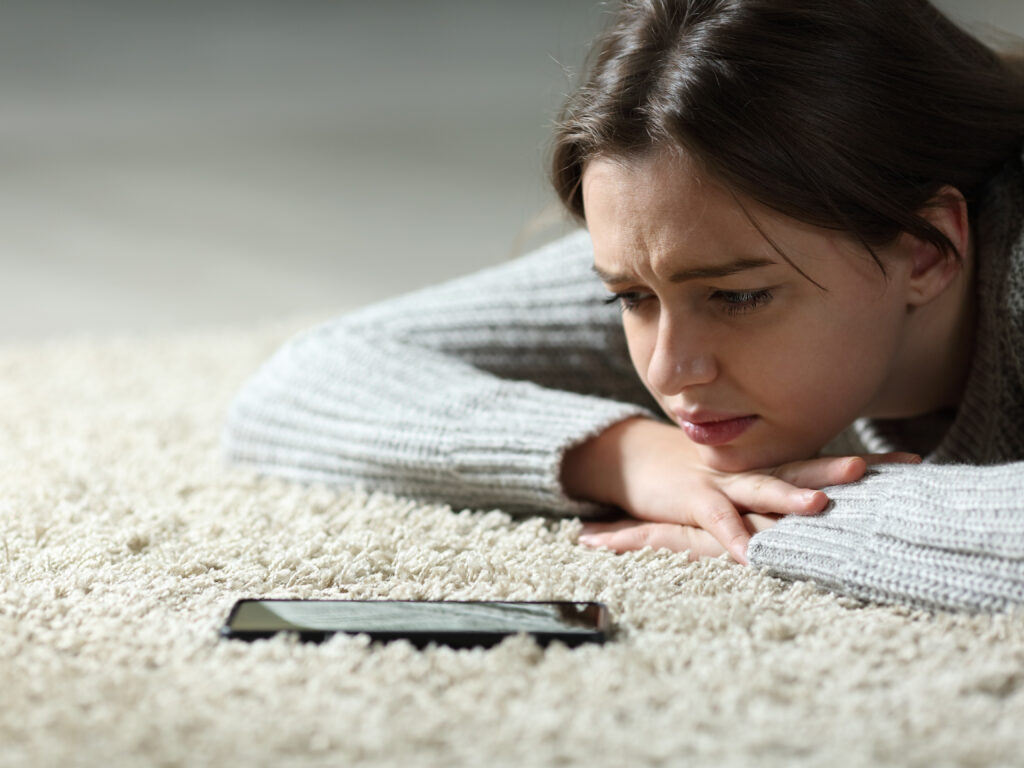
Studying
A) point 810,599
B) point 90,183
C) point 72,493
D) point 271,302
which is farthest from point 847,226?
point 90,183

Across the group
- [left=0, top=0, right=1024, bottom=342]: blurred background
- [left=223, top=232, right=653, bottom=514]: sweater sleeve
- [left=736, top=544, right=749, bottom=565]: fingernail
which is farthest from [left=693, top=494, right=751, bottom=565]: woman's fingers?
[left=0, top=0, right=1024, bottom=342]: blurred background

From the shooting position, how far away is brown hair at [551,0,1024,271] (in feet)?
2.43

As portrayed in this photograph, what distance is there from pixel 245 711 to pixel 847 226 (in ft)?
1.65

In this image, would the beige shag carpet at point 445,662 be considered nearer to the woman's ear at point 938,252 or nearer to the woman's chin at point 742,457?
the woman's chin at point 742,457

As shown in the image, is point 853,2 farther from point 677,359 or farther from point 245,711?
point 245,711

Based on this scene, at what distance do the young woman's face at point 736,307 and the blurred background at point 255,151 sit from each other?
4.32 ft

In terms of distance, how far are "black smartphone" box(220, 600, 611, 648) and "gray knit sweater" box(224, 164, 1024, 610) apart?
0.17m

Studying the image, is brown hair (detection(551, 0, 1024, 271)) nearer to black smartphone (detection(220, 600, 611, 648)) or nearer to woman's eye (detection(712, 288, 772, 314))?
woman's eye (detection(712, 288, 772, 314))

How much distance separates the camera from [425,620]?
608mm

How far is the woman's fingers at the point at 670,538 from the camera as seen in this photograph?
2.53ft

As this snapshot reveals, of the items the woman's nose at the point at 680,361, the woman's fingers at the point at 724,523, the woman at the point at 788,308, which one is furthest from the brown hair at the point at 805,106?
the woman's fingers at the point at 724,523

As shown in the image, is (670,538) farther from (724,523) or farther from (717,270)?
(717,270)

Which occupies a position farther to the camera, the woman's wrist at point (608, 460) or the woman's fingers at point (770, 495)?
the woman's wrist at point (608, 460)

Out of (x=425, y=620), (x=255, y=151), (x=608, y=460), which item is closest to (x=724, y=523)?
(x=608, y=460)
